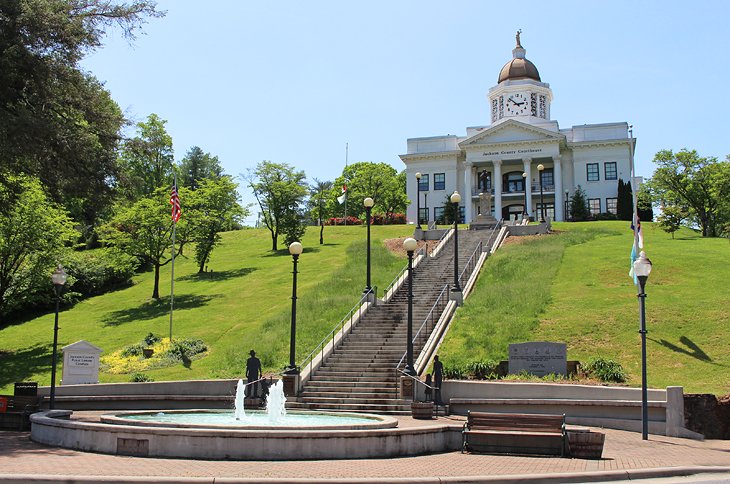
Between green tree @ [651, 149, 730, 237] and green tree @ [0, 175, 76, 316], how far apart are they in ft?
174

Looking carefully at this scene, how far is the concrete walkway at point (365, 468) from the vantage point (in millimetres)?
11081

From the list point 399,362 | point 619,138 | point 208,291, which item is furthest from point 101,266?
point 619,138

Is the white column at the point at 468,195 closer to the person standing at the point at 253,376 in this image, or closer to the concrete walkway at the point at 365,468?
the person standing at the point at 253,376

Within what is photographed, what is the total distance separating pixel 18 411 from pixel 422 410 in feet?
36.4

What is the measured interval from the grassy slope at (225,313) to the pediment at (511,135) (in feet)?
76.0

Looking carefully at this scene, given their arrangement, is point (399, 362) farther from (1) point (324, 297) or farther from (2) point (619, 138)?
(2) point (619, 138)

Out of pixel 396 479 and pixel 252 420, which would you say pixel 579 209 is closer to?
pixel 252 420

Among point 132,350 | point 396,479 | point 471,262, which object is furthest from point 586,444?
point 471,262

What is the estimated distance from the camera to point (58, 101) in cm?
2273

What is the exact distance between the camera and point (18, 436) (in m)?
17.2

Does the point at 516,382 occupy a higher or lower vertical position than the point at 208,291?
lower

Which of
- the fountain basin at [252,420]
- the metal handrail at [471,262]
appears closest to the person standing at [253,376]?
the fountain basin at [252,420]

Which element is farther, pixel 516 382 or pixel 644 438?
pixel 516 382

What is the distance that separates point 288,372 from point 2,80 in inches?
492
